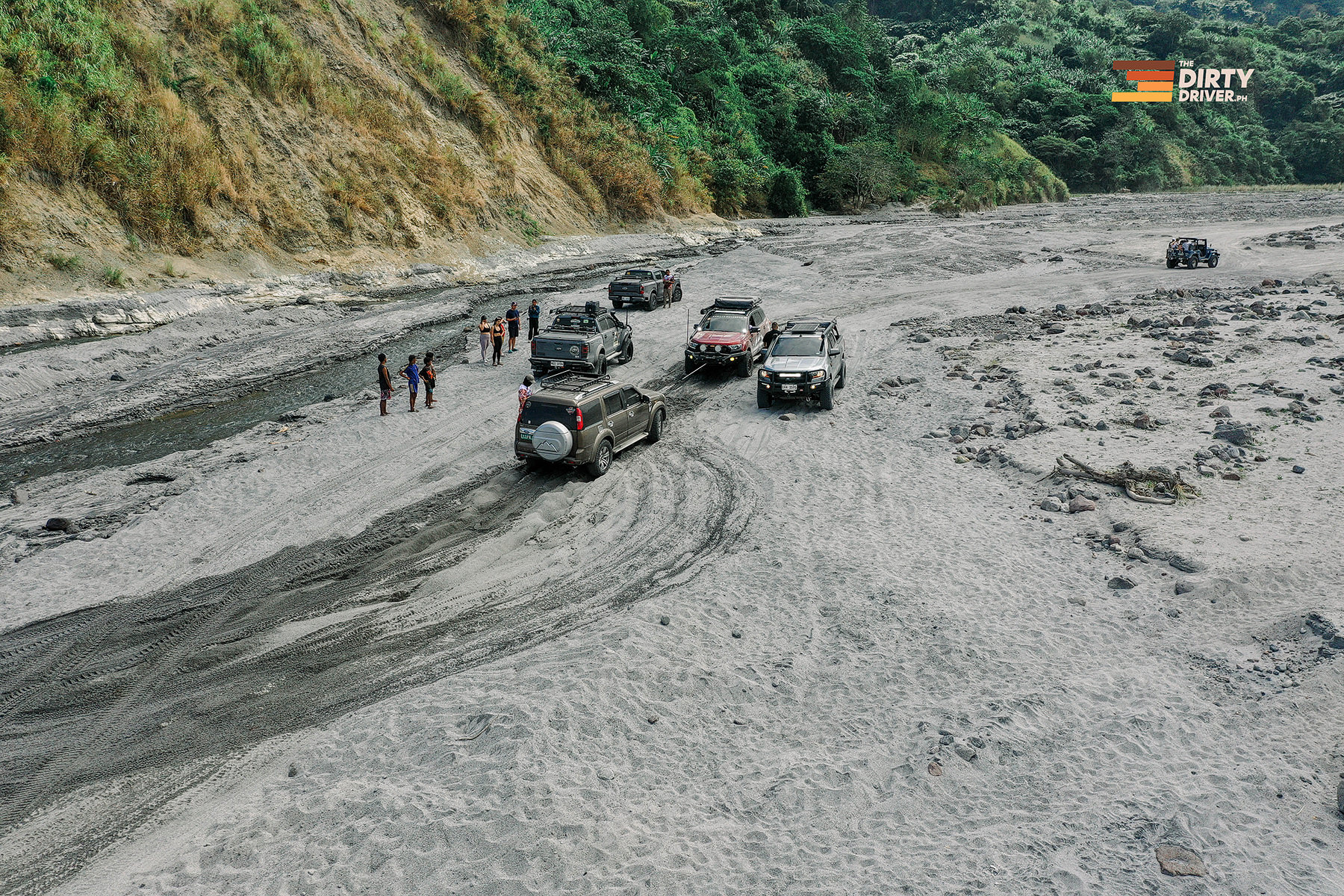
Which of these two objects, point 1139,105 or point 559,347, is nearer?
point 559,347

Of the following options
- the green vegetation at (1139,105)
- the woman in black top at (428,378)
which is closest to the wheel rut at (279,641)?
the woman in black top at (428,378)

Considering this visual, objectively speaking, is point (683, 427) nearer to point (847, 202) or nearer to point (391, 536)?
point (391, 536)

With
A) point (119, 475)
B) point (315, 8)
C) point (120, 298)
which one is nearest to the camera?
point (119, 475)

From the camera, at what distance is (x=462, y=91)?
50.3 m

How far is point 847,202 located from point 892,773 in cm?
7916

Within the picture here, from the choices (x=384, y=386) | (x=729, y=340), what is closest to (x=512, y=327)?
(x=384, y=386)

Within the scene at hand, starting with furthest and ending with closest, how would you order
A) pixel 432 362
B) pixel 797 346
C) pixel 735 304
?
pixel 735 304 < pixel 432 362 < pixel 797 346

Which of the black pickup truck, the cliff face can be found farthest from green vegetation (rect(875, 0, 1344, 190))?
the black pickup truck

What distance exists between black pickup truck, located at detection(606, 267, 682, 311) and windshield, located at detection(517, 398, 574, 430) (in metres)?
18.0

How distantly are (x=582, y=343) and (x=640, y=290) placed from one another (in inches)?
431

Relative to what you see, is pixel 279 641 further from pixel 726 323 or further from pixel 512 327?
pixel 726 323

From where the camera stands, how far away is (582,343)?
23250mm

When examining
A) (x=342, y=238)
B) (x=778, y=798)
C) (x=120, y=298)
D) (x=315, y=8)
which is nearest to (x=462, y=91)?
(x=315, y=8)

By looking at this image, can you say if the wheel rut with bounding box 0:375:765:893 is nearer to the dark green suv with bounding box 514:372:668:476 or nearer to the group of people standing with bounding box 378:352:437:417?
the dark green suv with bounding box 514:372:668:476
